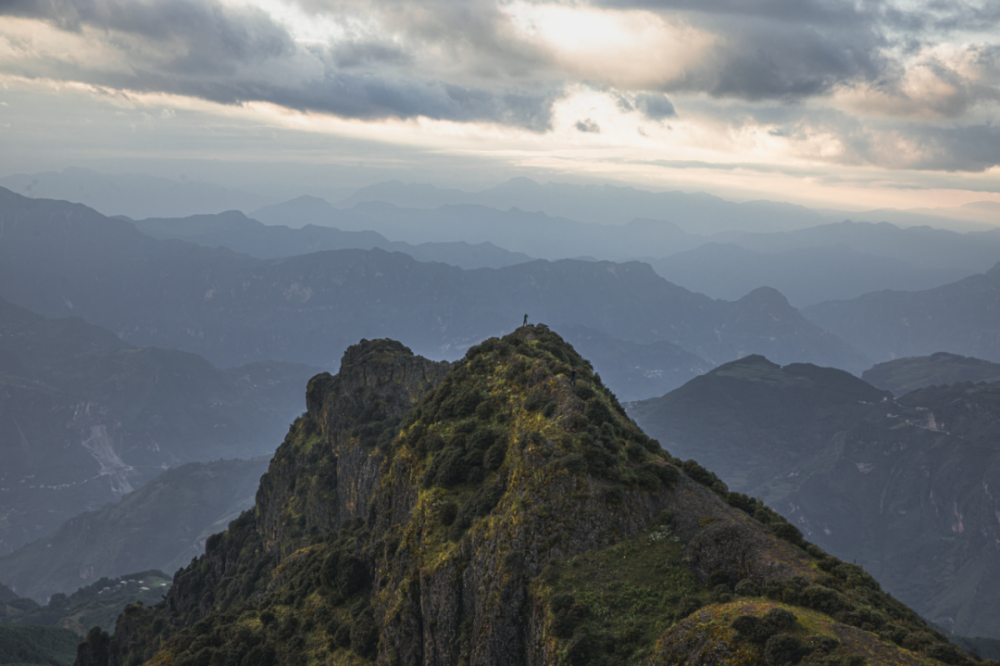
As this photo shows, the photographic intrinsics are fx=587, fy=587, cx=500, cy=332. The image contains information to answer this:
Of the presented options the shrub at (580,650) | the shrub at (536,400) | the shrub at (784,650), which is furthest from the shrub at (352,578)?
the shrub at (784,650)

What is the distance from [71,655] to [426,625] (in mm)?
205005

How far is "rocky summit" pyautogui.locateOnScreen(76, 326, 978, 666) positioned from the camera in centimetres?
2967

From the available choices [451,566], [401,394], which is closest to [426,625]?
[451,566]

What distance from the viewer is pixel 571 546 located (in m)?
38.7

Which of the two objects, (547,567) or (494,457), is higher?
(494,457)

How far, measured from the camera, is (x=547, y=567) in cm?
3750

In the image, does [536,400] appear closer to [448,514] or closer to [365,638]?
[448,514]

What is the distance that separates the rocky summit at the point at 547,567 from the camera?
29.7m

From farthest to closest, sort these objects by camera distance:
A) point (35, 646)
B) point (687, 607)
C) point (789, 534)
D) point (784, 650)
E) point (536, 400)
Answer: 1. point (35, 646)
2. point (536, 400)
3. point (789, 534)
4. point (687, 607)
5. point (784, 650)

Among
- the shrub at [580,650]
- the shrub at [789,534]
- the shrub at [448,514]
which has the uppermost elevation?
the shrub at [789,534]

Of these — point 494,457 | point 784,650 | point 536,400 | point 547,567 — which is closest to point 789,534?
point 784,650

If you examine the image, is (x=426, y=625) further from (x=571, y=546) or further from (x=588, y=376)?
(x=588, y=376)

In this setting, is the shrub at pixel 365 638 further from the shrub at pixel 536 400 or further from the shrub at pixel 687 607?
the shrub at pixel 687 607

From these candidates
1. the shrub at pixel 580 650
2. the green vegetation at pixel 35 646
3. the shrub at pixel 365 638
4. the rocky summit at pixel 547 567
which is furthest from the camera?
the green vegetation at pixel 35 646
